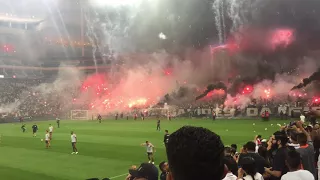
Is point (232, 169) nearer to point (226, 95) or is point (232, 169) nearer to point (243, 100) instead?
point (243, 100)

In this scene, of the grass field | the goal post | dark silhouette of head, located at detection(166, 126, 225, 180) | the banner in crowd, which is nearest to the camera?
dark silhouette of head, located at detection(166, 126, 225, 180)

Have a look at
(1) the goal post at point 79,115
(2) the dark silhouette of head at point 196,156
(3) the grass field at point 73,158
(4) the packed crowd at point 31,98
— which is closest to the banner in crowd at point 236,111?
(1) the goal post at point 79,115

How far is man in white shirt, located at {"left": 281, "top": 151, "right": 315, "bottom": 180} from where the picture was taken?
5.39 metres

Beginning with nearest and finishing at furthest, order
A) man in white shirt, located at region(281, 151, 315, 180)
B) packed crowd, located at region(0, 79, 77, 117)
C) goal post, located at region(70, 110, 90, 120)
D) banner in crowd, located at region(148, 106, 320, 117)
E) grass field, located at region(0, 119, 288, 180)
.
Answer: man in white shirt, located at region(281, 151, 315, 180), grass field, located at region(0, 119, 288, 180), banner in crowd, located at region(148, 106, 320, 117), goal post, located at region(70, 110, 90, 120), packed crowd, located at region(0, 79, 77, 117)

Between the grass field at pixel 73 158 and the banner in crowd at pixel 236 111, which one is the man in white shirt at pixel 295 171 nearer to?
the grass field at pixel 73 158

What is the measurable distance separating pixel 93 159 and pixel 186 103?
68663 millimetres

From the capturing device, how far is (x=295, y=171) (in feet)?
18.2

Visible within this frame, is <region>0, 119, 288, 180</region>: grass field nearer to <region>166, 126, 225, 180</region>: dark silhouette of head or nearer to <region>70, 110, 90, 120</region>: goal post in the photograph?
<region>166, 126, 225, 180</region>: dark silhouette of head

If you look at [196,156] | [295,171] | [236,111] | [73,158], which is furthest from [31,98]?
[196,156]

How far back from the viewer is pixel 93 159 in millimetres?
21422

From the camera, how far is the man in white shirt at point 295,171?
17.7 feet

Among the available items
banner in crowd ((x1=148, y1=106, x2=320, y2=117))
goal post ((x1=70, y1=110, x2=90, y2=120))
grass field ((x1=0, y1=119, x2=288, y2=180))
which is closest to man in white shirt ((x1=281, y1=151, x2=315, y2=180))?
grass field ((x1=0, y1=119, x2=288, y2=180))

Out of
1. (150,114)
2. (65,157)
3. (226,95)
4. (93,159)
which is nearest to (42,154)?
(65,157)

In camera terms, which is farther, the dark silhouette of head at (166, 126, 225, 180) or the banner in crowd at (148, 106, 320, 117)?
the banner in crowd at (148, 106, 320, 117)
